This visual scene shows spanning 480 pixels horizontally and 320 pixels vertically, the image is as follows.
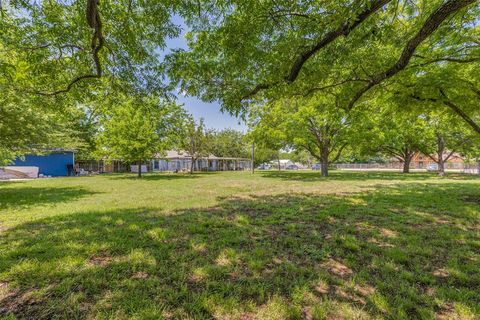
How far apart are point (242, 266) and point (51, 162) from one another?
98.1ft

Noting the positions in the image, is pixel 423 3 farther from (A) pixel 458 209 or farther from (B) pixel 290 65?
(A) pixel 458 209

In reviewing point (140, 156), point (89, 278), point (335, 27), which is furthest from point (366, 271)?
point (140, 156)

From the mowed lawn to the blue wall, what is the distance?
78.7ft

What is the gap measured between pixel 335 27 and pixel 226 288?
425 cm

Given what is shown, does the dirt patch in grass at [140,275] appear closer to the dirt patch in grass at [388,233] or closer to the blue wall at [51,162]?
the dirt patch in grass at [388,233]

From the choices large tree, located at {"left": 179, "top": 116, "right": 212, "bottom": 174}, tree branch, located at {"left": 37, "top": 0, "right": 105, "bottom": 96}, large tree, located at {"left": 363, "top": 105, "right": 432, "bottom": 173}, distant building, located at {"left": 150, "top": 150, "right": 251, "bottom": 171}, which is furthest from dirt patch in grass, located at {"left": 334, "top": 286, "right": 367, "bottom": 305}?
distant building, located at {"left": 150, "top": 150, "right": 251, "bottom": 171}

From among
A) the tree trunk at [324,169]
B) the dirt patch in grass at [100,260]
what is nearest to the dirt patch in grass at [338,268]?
the dirt patch in grass at [100,260]

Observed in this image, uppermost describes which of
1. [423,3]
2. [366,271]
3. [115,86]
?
[423,3]

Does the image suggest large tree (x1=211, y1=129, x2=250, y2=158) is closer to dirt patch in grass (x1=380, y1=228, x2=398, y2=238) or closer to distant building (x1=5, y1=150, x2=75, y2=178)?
distant building (x1=5, y1=150, x2=75, y2=178)

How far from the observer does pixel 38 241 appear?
3830mm

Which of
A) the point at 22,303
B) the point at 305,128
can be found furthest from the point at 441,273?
the point at 305,128

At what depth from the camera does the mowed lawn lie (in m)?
2.13

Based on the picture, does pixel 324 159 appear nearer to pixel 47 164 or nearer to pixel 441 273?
pixel 441 273

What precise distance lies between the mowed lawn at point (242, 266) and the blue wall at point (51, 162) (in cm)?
2399
